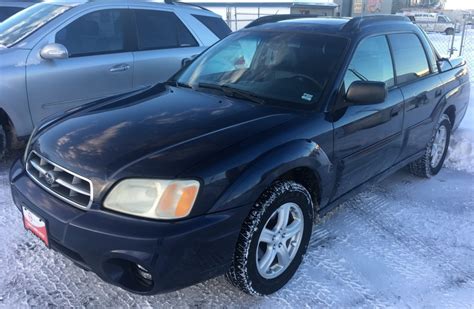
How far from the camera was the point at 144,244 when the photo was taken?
2.10 meters

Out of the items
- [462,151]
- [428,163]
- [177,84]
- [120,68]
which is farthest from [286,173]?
[462,151]

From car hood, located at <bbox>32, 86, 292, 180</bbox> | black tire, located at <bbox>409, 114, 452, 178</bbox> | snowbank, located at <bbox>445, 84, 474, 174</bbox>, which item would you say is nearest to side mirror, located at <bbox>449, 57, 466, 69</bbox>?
black tire, located at <bbox>409, 114, 452, 178</bbox>

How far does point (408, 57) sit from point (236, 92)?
1749mm

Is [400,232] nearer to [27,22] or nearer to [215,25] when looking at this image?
[215,25]

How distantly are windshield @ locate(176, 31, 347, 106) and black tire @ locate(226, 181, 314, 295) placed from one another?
0.68 meters

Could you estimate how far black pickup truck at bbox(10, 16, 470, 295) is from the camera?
220 cm

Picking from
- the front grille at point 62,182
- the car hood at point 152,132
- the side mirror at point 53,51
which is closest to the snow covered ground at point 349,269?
the front grille at point 62,182

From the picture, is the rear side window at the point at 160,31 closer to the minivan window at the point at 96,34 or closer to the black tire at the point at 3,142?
the minivan window at the point at 96,34

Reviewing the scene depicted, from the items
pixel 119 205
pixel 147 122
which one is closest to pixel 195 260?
pixel 119 205

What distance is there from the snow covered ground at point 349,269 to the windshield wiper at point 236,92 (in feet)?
3.76

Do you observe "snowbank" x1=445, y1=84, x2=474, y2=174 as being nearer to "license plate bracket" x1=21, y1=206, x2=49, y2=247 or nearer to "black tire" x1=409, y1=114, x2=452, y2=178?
"black tire" x1=409, y1=114, x2=452, y2=178

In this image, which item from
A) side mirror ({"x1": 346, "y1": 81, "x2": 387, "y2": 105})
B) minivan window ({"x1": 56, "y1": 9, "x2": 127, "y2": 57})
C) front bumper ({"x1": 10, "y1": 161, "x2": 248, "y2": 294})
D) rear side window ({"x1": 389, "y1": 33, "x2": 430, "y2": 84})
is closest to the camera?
front bumper ({"x1": 10, "y1": 161, "x2": 248, "y2": 294})

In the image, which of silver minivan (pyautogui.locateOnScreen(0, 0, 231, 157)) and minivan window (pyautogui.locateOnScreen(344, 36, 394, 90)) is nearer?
minivan window (pyautogui.locateOnScreen(344, 36, 394, 90))

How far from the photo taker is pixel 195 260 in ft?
7.23
